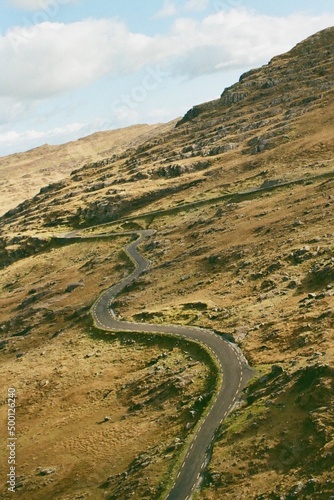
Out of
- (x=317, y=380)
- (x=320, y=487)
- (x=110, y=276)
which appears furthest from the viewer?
(x=110, y=276)

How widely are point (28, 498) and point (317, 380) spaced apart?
27635 millimetres

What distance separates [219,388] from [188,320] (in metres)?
20.1

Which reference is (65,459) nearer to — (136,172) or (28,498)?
(28,498)

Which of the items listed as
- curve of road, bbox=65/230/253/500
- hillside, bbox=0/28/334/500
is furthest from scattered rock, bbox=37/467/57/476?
curve of road, bbox=65/230/253/500

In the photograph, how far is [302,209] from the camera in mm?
93750

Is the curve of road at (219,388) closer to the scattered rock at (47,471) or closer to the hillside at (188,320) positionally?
the hillside at (188,320)

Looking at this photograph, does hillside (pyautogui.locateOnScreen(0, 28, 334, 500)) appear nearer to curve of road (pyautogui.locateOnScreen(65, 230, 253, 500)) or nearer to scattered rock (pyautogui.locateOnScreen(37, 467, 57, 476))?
scattered rock (pyautogui.locateOnScreen(37, 467, 57, 476))

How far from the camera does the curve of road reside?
3925 cm

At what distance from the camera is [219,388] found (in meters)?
48.9

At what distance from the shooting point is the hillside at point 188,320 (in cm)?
4006

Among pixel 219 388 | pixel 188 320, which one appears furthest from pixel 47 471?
pixel 188 320

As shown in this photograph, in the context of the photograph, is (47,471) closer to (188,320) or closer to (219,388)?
(219,388)

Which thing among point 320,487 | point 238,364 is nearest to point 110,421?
point 238,364

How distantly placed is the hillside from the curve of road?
122 centimetres
